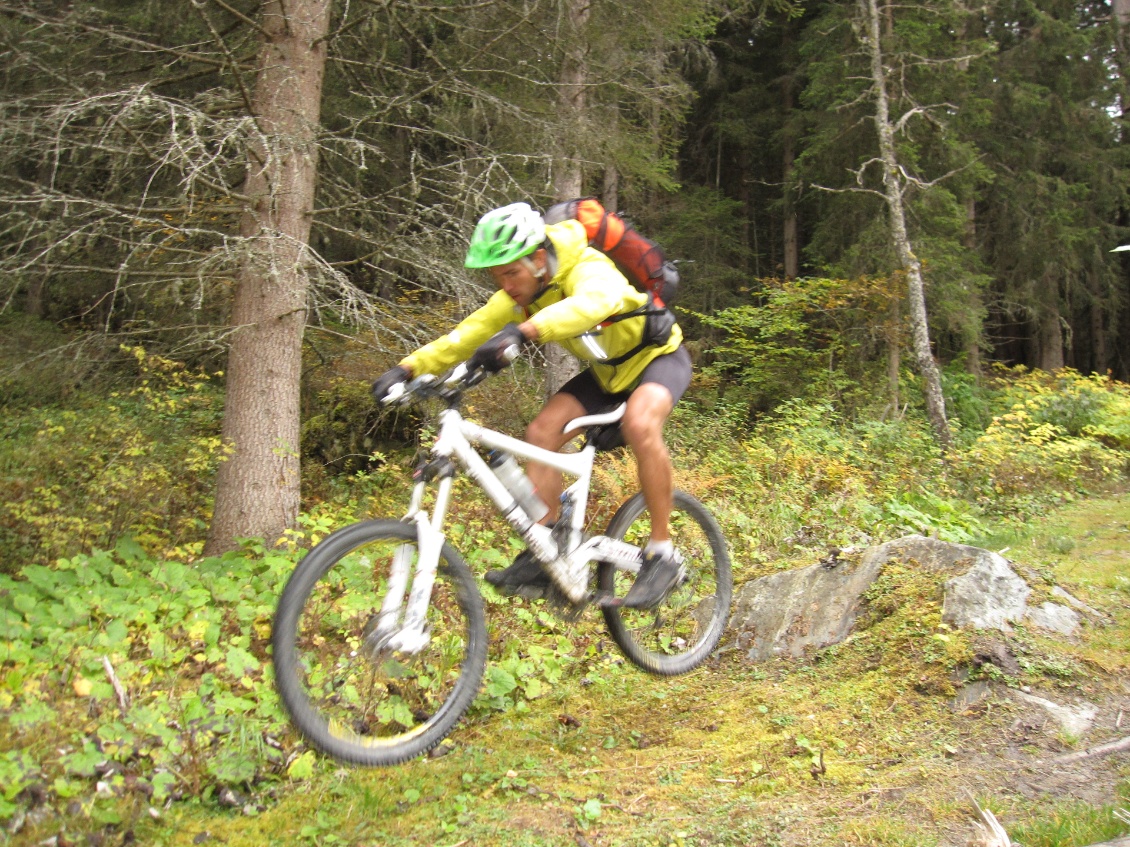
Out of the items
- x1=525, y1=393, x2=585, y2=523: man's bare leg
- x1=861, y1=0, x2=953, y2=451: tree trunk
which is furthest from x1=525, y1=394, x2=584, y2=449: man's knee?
x1=861, y1=0, x2=953, y2=451: tree trunk

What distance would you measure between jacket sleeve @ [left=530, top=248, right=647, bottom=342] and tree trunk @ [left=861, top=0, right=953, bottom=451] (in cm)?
1121

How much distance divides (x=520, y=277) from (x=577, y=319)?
39 cm

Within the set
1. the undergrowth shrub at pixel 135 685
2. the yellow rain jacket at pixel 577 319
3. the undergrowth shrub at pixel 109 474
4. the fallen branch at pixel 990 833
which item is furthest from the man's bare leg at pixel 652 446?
the undergrowth shrub at pixel 109 474

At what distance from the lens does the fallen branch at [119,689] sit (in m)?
3.93

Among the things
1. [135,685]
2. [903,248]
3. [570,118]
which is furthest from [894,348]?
[135,685]

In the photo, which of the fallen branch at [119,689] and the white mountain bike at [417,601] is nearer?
the white mountain bike at [417,601]

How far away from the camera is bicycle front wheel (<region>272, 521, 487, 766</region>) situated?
10.2 feet

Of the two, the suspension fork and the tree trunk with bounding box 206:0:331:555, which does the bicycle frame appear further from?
the tree trunk with bounding box 206:0:331:555

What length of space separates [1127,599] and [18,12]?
29.1 feet

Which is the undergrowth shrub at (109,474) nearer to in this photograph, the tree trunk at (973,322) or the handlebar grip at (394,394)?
the handlebar grip at (394,394)

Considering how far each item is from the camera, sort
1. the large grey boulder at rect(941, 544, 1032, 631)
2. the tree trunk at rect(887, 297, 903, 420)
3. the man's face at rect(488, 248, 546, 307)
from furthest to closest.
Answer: the tree trunk at rect(887, 297, 903, 420) → the large grey boulder at rect(941, 544, 1032, 631) → the man's face at rect(488, 248, 546, 307)

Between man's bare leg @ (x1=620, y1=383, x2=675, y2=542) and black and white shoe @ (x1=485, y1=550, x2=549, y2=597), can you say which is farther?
man's bare leg @ (x1=620, y1=383, x2=675, y2=542)

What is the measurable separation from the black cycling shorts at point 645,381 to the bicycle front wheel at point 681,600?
58 cm

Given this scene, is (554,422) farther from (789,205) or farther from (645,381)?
(789,205)
